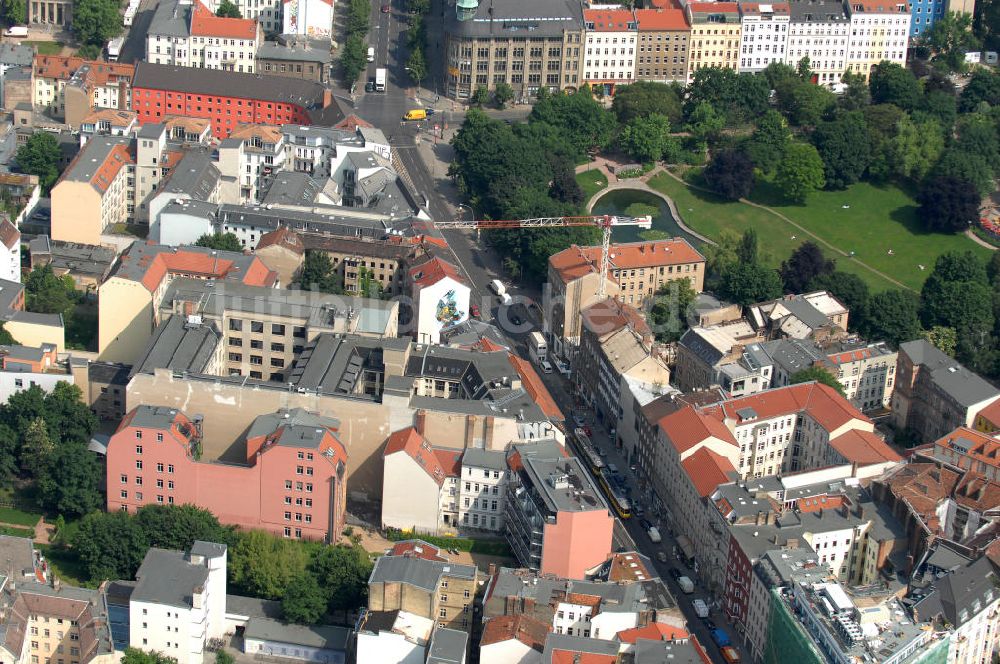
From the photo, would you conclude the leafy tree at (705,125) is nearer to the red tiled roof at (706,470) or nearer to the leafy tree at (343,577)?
the red tiled roof at (706,470)

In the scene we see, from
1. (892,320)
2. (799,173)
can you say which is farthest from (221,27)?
(892,320)

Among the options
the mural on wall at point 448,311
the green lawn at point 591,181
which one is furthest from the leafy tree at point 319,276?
the green lawn at point 591,181

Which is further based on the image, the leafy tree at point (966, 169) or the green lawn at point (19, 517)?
the leafy tree at point (966, 169)

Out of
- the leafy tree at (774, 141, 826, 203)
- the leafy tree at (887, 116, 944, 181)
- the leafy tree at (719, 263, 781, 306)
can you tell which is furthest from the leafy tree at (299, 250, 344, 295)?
the leafy tree at (887, 116, 944, 181)

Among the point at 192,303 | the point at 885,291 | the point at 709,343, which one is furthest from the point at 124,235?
the point at 885,291

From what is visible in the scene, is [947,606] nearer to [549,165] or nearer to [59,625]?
[59,625]

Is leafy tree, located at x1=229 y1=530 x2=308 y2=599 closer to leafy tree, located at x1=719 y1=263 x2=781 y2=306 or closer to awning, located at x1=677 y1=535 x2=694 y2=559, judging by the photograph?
awning, located at x1=677 y1=535 x2=694 y2=559
